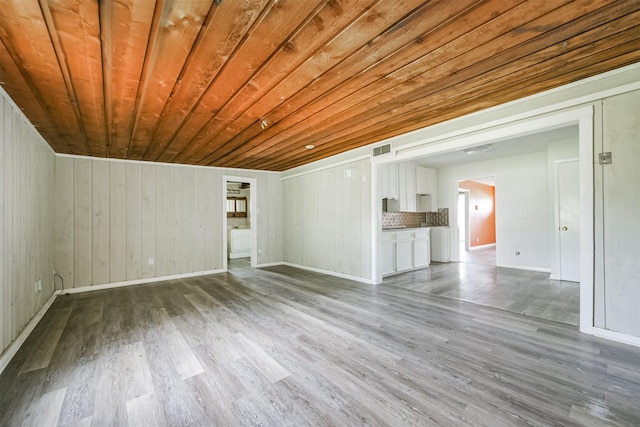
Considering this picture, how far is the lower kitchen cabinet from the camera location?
510 cm

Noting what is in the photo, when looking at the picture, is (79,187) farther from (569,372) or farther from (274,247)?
(569,372)

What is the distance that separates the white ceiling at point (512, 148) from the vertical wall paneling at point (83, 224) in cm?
595

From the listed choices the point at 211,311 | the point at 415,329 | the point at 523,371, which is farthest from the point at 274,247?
the point at 523,371

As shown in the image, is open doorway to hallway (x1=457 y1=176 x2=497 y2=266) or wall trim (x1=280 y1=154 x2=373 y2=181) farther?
open doorway to hallway (x1=457 y1=176 x2=497 y2=266)

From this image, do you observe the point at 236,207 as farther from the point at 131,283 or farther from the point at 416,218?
the point at 416,218

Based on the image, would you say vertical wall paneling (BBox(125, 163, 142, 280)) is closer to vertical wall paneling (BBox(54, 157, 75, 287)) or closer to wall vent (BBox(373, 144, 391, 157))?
vertical wall paneling (BBox(54, 157, 75, 287))

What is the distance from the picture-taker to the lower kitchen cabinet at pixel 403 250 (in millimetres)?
5102

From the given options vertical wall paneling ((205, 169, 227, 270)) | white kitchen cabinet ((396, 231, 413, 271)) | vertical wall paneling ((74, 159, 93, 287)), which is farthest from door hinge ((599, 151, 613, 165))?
vertical wall paneling ((74, 159, 93, 287))

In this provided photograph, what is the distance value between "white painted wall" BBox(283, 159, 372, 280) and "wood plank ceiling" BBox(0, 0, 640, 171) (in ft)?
6.04

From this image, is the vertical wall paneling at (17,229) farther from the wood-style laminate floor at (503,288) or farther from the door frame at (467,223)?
the door frame at (467,223)

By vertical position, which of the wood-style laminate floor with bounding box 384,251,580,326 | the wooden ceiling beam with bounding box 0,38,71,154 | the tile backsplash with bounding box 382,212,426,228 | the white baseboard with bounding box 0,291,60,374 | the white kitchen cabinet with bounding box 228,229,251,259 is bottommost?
the wood-style laminate floor with bounding box 384,251,580,326

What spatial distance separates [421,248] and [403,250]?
75 cm

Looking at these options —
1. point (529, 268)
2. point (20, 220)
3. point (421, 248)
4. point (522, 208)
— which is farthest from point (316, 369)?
point (522, 208)

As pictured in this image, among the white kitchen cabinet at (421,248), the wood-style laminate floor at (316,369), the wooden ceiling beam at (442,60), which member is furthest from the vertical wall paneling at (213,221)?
the white kitchen cabinet at (421,248)
